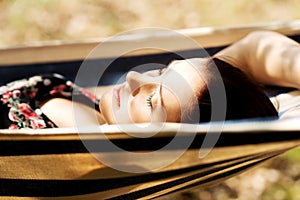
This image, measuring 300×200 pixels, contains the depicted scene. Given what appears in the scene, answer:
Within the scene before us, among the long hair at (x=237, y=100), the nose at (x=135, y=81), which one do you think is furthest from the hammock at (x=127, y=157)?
the nose at (x=135, y=81)

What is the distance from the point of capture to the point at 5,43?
231cm

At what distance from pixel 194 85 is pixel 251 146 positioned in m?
0.20

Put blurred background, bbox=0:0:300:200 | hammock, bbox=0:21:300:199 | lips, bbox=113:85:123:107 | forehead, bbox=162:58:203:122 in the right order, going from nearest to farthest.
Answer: hammock, bbox=0:21:300:199, forehead, bbox=162:58:203:122, lips, bbox=113:85:123:107, blurred background, bbox=0:0:300:200

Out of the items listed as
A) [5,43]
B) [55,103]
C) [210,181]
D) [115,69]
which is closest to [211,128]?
[210,181]

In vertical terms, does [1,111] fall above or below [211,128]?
above

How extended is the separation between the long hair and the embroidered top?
48 centimetres

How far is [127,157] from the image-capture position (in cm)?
123

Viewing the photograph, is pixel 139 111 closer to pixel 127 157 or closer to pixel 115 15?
pixel 127 157

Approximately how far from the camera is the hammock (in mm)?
1172

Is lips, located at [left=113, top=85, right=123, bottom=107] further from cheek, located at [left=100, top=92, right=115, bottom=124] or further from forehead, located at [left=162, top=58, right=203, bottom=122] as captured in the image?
forehead, located at [left=162, top=58, right=203, bottom=122]

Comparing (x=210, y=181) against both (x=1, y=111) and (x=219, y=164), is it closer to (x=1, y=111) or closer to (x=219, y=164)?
(x=219, y=164)

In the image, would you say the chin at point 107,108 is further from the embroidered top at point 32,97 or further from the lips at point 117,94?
the embroidered top at point 32,97

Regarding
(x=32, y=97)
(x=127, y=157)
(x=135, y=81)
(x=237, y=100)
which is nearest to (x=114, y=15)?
(x=32, y=97)

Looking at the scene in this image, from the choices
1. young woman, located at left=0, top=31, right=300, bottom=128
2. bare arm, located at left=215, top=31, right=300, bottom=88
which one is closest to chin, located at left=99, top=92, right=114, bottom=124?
young woman, located at left=0, top=31, right=300, bottom=128
